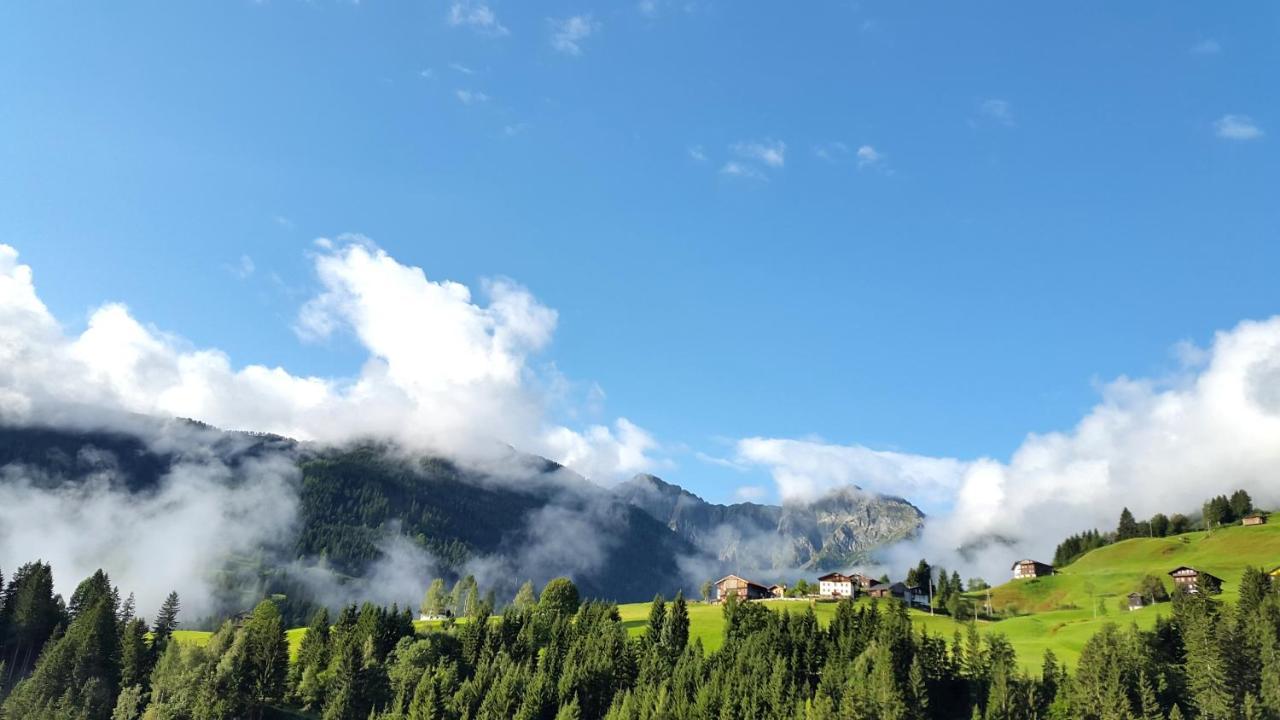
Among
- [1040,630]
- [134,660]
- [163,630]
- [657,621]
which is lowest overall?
[134,660]

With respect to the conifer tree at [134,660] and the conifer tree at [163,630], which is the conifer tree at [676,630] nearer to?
the conifer tree at [134,660]

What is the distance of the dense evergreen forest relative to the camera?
11588 centimetres

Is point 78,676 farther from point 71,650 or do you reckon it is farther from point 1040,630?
point 1040,630

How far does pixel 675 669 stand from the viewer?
136875 mm

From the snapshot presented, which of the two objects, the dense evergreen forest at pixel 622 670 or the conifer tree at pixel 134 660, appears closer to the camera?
the dense evergreen forest at pixel 622 670

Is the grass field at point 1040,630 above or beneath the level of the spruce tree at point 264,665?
above

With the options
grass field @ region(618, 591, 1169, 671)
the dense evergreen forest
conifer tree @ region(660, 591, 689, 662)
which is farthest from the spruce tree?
grass field @ region(618, 591, 1169, 671)

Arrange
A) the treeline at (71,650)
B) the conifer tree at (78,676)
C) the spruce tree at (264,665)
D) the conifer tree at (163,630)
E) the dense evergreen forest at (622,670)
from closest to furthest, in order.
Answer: the dense evergreen forest at (622,670)
the conifer tree at (78,676)
the treeline at (71,650)
the spruce tree at (264,665)
the conifer tree at (163,630)

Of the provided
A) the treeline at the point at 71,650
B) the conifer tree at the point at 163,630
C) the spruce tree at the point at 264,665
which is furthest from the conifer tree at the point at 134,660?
the spruce tree at the point at 264,665

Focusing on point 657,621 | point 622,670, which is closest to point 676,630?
point 657,621

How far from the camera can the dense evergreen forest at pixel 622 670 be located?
115875mm

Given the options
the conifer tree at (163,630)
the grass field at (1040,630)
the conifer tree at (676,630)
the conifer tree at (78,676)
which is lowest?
the conifer tree at (78,676)

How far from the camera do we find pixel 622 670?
14175 cm

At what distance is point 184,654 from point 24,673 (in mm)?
41387
